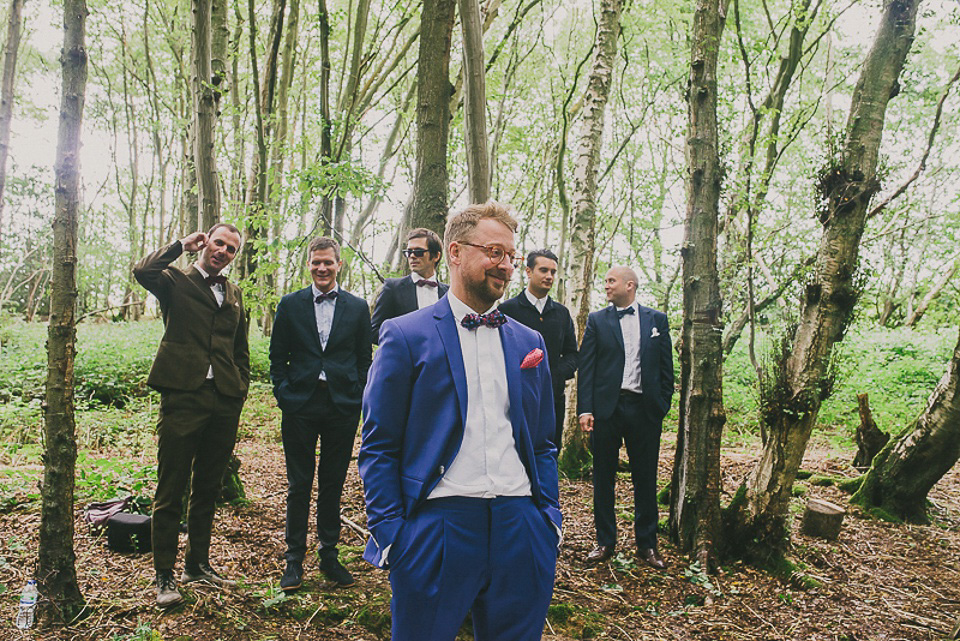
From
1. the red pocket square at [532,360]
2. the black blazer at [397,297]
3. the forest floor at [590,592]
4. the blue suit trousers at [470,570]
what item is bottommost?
the forest floor at [590,592]

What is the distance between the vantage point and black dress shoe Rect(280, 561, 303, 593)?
4031 mm

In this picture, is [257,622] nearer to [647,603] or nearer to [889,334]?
[647,603]

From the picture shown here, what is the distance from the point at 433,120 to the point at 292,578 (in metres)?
3.64

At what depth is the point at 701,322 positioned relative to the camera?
5.24 metres

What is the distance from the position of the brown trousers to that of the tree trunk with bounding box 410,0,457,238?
7.09ft

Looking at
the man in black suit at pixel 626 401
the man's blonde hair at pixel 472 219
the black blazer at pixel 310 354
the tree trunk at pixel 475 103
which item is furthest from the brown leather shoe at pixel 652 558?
the man's blonde hair at pixel 472 219

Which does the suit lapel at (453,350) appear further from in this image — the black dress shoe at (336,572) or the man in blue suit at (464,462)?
the black dress shoe at (336,572)

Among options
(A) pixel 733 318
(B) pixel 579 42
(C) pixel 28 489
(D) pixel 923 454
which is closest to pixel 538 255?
(D) pixel 923 454

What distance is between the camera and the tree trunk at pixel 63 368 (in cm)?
339

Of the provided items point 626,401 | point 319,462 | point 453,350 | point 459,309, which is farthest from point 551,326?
point 453,350

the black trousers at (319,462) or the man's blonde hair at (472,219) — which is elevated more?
the man's blonde hair at (472,219)

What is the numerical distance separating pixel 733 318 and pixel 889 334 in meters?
6.22

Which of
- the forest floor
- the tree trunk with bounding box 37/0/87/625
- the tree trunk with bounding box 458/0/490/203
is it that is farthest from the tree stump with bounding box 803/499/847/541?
the tree trunk with bounding box 37/0/87/625

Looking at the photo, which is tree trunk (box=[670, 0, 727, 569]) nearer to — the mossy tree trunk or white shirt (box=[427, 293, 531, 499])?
the mossy tree trunk
